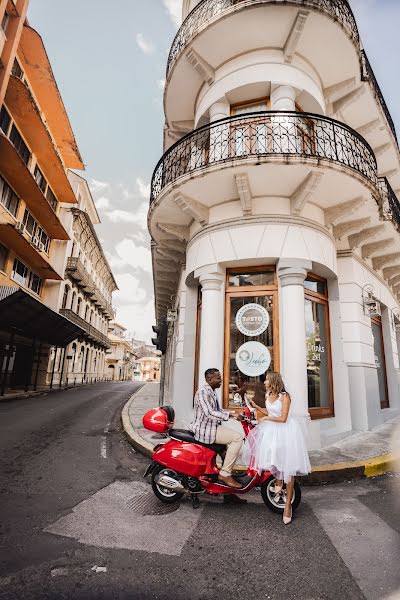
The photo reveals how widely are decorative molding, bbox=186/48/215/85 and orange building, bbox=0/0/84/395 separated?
32.4 ft

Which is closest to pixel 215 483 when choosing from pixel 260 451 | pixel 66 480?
pixel 260 451

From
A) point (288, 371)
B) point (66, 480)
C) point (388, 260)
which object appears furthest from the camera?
point (388, 260)

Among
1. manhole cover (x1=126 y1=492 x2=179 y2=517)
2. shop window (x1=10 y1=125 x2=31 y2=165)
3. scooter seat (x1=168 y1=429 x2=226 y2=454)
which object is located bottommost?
manhole cover (x1=126 y1=492 x2=179 y2=517)

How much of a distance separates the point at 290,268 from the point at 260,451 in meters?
4.05

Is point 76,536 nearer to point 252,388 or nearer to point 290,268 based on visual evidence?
point 252,388

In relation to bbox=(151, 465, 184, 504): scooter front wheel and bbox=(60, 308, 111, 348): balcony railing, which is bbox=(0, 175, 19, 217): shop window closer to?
bbox=(60, 308, 111, 348): balcony railing

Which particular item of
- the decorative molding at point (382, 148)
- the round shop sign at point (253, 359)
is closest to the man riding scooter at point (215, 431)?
the round shop sign at point (253, 359)

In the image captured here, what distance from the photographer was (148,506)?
3932 millimetres

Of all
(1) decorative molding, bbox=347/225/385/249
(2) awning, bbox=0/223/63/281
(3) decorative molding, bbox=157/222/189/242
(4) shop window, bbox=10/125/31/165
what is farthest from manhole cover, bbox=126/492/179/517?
(4) shop window, bbox=10/125/31/165

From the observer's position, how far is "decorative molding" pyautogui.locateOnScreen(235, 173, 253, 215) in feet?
21.5

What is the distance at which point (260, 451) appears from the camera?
12.3ft

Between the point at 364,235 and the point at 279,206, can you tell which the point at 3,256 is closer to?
the point at 279,206

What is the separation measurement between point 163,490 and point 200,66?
9.67 metres

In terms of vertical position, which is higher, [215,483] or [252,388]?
[252,388]
